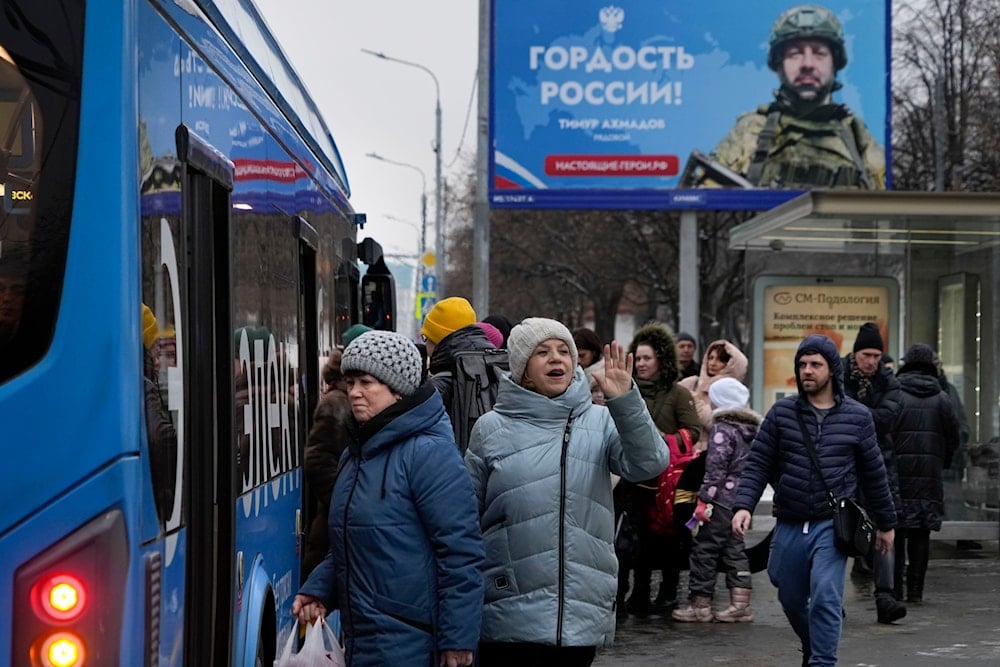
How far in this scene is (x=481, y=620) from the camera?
4.97 m

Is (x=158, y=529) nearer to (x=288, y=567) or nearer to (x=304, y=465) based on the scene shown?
(x=288, y=567)

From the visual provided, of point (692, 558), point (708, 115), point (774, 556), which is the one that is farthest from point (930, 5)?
point (774, 556)

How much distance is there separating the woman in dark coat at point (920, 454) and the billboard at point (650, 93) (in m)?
14.3

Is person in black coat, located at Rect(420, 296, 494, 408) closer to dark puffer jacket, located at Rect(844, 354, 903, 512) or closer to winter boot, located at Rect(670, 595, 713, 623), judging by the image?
winter boot, located at Rect(670, 595, 713, 623)

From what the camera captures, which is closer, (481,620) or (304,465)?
(481,620)

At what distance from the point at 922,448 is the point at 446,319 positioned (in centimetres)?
541

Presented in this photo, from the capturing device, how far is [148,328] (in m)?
3.93

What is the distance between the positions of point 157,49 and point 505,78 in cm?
2163

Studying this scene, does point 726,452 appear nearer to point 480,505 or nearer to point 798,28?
point 480,505

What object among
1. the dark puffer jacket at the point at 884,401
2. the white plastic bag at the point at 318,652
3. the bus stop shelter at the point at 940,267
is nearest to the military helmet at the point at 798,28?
the bus stop shelter at the point at 940,267

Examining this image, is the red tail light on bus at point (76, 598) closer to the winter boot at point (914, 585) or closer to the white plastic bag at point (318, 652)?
the white plastic bag at point (318, 652)

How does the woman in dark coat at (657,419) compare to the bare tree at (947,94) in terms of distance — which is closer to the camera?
the woman in dark coat at (657,419)

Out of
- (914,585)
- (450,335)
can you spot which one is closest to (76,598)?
(450,335)

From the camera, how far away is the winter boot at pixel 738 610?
10.9 metres
